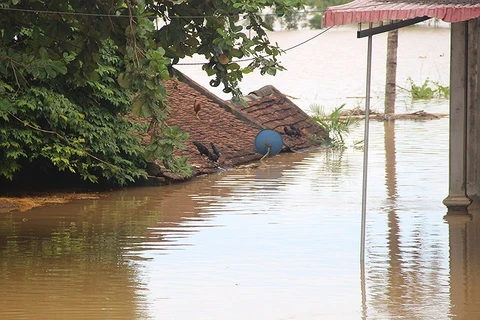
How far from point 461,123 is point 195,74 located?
32.3 meters

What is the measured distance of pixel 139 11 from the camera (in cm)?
995

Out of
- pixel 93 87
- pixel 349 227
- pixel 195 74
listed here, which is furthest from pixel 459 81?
pixel 195 74

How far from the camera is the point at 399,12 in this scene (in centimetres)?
1025

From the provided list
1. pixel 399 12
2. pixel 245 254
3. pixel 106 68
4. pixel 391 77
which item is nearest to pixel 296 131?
pixel 106 68

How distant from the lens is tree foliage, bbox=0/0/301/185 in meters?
10.1

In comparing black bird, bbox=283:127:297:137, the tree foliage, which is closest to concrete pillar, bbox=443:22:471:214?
the tree foliage

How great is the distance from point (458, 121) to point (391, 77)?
16813mm

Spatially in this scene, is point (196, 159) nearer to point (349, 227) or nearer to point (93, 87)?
point (93, 87)

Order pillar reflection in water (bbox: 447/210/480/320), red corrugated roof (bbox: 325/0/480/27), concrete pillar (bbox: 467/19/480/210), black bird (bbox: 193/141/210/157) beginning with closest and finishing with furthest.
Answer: pillar reflection in water (bbox: 447/210/480/320), red corrugated roof (bbox: 325/0/480/27), concrete pillar (bbox: 467/19/480/210), black bird (bbox: 193/141/210/157)

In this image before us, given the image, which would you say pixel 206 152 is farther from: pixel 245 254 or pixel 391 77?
pixel 391 77

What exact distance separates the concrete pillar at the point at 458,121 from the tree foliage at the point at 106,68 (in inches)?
113

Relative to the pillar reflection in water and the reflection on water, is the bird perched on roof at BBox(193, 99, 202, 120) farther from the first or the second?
the pillar reflection in water

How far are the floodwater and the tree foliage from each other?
2.90 feet

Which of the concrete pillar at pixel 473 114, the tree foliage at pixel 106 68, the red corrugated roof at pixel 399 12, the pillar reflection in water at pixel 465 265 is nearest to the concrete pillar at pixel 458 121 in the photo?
the concrete pillar at pixel 473 114
